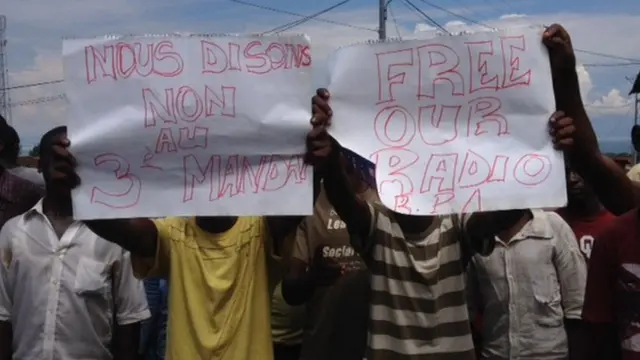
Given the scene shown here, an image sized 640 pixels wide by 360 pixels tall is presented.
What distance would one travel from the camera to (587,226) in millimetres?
5434

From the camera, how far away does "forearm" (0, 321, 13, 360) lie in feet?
13.8

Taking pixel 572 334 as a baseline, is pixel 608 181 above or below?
above

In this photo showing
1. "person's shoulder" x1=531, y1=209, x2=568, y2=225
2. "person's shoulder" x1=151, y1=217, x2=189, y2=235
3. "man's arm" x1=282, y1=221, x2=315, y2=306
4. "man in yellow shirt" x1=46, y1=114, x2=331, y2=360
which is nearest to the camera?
"man in yellow shirt" x1=46, y1=114, x2=331, y2=360

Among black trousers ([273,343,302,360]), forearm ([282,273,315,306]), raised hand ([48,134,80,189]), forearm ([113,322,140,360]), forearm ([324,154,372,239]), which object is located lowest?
black trousers ([273,343,302,360])

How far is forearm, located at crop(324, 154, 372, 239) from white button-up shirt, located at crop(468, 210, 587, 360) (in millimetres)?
1380

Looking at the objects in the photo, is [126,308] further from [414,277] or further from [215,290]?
[414,277]

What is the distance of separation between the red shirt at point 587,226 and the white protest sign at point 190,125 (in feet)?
8.53

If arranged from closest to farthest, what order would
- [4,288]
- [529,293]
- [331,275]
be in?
[4,288]
[331,275]
[529,293]

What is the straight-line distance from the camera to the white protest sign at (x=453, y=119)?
10.3 ft

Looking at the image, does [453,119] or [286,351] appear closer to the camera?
[453,119]

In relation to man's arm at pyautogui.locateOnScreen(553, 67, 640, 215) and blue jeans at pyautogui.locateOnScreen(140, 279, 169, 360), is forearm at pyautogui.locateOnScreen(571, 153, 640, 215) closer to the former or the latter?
man's arm at pyautogui.locateOnScreen(553, 67, 640, 215)

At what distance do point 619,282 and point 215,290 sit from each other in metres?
1.44

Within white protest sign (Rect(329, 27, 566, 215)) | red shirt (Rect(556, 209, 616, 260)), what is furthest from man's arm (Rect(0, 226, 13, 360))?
red shirt (Rect(556, 209, 616, 260))

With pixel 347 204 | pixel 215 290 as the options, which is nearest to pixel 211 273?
pixel 215 290
